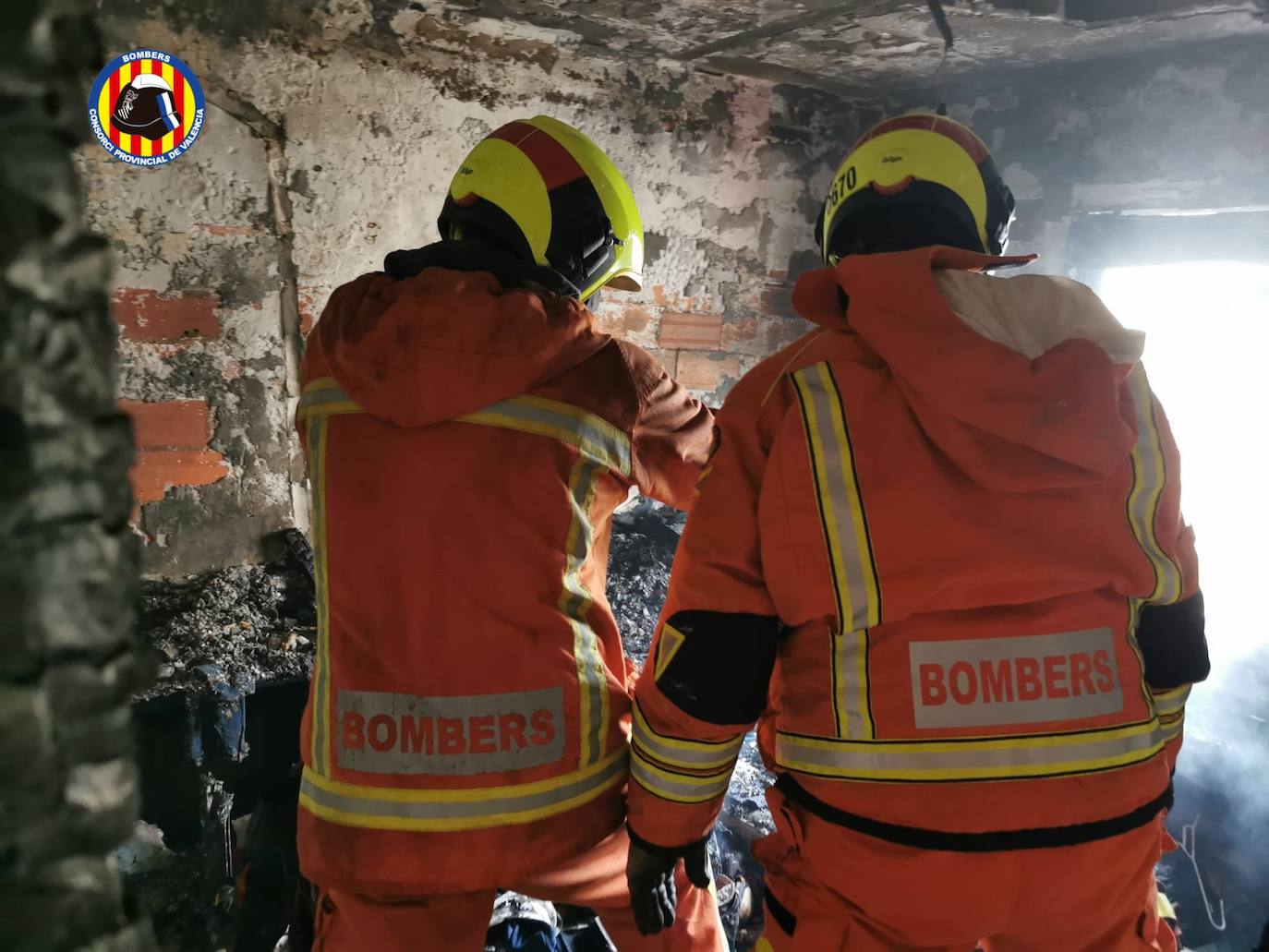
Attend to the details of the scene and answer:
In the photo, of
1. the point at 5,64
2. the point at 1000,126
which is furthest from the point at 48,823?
the point at 1000,126

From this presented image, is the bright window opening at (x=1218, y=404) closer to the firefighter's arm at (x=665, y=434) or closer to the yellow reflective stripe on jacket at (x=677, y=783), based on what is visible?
the firefighter's arm at (x=665, y=434)

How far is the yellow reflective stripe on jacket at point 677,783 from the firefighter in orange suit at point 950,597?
14 centimetres

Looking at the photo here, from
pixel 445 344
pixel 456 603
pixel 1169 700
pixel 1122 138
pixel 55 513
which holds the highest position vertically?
pixel 1122 138

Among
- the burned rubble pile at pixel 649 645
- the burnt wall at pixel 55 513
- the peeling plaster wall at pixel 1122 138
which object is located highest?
the peeling plaster wall at pixel 1122 138

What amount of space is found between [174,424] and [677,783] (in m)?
2.34

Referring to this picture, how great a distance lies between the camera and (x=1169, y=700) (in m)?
1.38

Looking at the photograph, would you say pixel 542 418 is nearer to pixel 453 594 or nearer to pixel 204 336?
pixel 453 594

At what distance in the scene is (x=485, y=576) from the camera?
129 cm

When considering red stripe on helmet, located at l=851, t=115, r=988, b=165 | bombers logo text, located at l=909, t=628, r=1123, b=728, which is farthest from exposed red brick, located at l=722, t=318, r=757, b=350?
bombers logo text, located at l=909, t=628, r=1123, b=728

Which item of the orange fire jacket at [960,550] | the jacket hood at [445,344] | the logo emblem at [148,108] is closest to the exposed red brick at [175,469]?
the logo emblem at [148,108]

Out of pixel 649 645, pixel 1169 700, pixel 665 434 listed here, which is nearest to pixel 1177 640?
pixel 1169 700

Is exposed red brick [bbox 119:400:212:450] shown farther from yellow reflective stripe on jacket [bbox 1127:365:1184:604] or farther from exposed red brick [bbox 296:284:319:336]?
yellow reflective stripe on jacket [bbox 1127:365:1184:604]

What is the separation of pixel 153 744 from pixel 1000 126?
13.3 feet

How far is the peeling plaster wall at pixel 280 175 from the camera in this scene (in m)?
2.67
